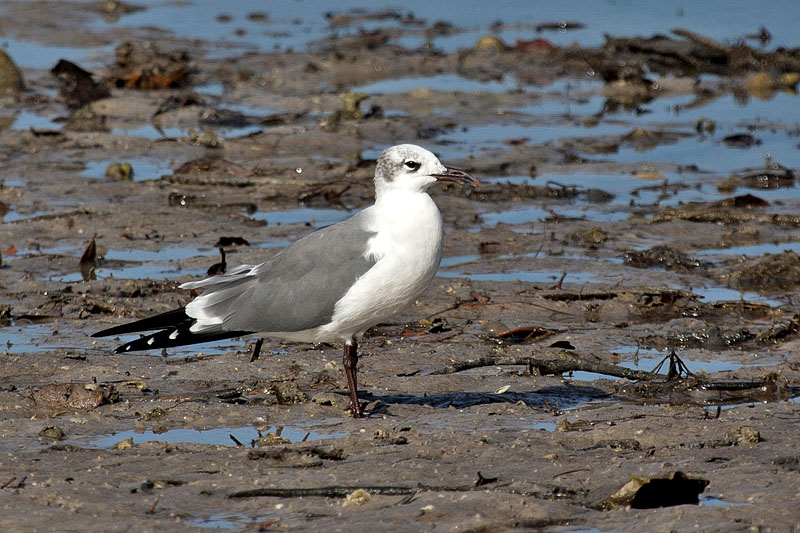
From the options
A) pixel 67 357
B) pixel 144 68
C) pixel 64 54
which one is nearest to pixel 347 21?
pixel 64 54

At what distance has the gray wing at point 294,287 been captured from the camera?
5.56 meters

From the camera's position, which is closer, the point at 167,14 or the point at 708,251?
the point at 708,251

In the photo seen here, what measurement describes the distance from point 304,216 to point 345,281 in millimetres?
4189

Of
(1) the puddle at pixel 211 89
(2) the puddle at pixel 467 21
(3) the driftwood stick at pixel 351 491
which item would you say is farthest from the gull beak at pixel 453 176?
(2) the puddle at pixel 467 21

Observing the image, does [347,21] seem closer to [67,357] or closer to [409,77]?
[409,77]

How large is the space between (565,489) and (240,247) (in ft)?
15.5

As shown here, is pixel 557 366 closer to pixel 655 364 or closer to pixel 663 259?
pixel 655 364

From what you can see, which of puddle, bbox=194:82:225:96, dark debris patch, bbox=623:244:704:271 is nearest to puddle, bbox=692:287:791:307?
dark debris patch, bbox=623:244:704:271

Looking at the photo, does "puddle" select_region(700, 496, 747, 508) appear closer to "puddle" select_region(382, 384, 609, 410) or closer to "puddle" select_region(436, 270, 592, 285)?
"puddle" select_region(382, 384, 609, 410)

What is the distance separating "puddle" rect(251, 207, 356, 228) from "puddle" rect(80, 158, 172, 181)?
1662 mm

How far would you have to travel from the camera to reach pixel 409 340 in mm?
6688

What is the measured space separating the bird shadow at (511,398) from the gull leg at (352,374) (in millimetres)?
132

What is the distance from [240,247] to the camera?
8.64 m

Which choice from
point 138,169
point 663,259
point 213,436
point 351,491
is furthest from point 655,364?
point 138,169
